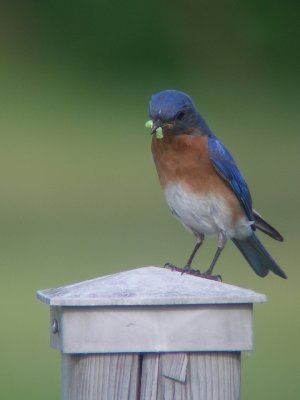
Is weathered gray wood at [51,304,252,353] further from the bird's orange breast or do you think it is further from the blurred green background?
the blurred green background

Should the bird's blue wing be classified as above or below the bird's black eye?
below

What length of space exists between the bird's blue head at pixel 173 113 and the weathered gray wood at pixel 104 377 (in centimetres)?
230

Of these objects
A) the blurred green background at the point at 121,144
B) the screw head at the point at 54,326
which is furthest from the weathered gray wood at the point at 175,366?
the blurred green background at the point at 121,144

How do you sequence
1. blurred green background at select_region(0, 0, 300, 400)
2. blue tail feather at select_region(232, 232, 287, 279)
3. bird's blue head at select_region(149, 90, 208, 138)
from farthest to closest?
blurred green background at select_region(0, 0, 300, 400) < blue tail feather at select_region(232, 232, 287, 279) < bird's blue head at select_region(149, 90, 208, 138)

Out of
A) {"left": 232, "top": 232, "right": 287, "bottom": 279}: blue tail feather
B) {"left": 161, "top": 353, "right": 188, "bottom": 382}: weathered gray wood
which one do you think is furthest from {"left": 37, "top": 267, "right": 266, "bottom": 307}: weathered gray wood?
{"left": 232, "top": 232, "right": 287, "bottom": 279}: blue tail feather

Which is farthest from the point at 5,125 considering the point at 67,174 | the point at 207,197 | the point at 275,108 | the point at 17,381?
the point at 207,197

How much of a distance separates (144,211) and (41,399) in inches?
269

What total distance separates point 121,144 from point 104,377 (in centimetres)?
1402

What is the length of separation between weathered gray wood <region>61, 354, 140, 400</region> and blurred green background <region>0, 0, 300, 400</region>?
4.46m

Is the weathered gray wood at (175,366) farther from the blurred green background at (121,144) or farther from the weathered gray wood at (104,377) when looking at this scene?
the blurred green background at (121,144)

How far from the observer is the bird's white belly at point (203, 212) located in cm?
565

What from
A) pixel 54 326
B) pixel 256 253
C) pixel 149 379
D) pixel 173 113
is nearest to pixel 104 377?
pixel 149 379

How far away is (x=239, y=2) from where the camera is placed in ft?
72.3

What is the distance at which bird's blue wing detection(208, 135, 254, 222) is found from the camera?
5625 millimetres
